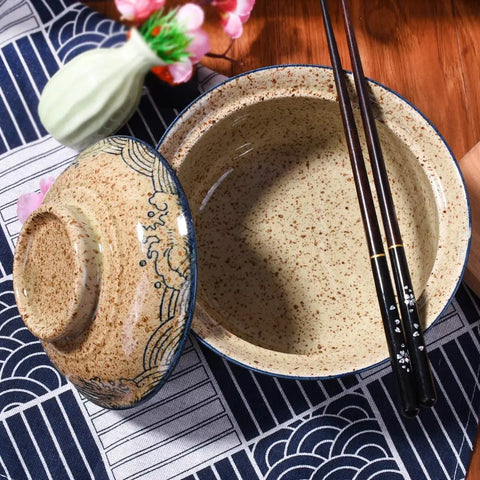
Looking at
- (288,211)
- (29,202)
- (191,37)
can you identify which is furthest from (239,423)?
(191,37)

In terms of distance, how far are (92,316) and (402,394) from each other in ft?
1.34

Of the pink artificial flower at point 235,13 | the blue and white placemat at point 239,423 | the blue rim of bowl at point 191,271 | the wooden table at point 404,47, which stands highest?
the pink artificial flower at point 235,13

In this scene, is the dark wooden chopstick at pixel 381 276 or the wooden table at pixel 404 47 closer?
the dark wooden chopstick at pixel 381 276

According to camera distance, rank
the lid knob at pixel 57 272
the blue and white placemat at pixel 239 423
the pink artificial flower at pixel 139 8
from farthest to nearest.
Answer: the blue and white placemat at pixel 239 423
the pink artificial flower at pixel 139 8
the lid knob at pixel 57 272

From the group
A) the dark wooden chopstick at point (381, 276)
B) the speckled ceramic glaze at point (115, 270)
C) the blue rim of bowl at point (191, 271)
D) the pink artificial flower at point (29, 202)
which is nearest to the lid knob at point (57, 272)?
the speckled ceramic glaze at point (115, 270)

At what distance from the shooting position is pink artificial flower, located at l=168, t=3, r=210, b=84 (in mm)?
769

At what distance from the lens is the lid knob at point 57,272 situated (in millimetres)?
691

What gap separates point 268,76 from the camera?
A: 81cm

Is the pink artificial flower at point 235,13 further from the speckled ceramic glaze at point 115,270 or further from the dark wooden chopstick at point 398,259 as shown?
the speckled ceramic glaze at point 115,270

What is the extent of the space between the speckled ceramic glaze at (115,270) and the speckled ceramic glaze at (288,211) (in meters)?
0.10

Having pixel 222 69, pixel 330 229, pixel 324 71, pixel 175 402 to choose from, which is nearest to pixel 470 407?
pixel 330 229

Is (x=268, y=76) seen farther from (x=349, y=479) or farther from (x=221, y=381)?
(x=349, y=479)

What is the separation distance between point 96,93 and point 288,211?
1.18ft

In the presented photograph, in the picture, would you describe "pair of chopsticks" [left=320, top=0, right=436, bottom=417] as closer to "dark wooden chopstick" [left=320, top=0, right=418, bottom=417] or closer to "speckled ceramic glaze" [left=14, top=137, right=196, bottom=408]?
"dark wooden chopstick" [left=320, top=0, right=418, bottom=417]
